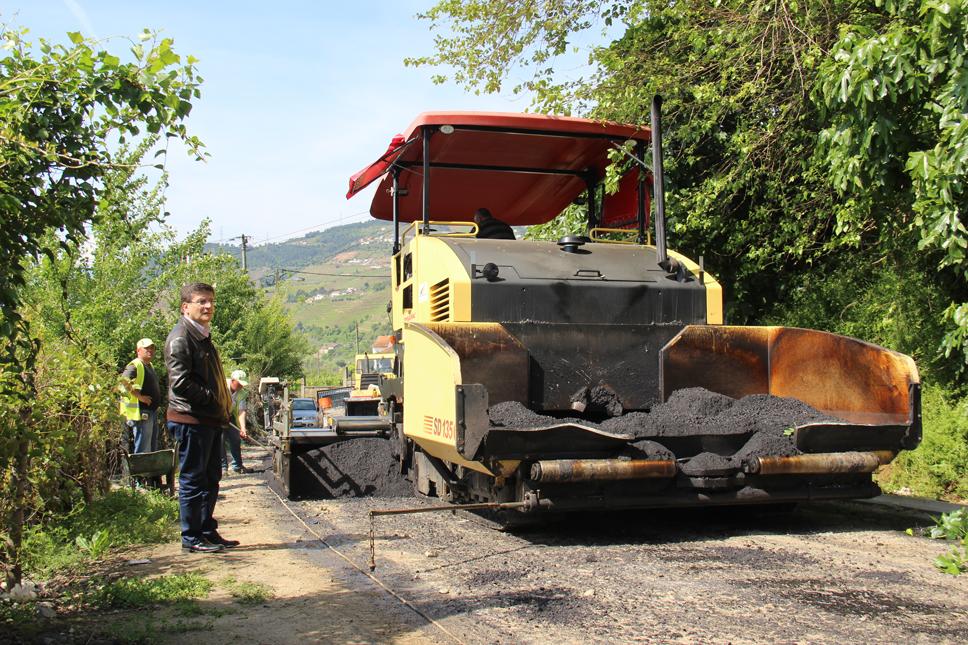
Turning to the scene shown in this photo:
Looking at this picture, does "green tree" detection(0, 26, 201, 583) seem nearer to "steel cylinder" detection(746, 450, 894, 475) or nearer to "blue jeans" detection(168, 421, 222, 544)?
"blue jeans" detection(168, 421, 222, 544)

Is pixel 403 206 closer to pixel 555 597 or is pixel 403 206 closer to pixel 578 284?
pixel 578 284

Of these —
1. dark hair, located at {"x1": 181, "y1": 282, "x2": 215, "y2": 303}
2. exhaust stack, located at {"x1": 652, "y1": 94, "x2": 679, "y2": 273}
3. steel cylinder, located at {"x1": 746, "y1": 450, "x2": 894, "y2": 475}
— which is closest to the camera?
steel cylinder, located at {"x1": 746, "y1": 450, "x2": 894, "y2": 475}

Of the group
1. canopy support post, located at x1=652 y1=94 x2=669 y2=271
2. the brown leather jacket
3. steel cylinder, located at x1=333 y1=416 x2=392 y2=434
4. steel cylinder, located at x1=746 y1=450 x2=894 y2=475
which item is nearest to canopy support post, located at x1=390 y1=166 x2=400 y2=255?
steel cylinder, located at x1=333 y1=416 x2=392 y2=434

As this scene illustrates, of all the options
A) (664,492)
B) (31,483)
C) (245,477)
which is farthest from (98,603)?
(245,477)

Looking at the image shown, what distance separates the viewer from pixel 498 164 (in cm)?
866

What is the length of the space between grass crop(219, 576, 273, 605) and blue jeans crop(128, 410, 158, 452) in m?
4.65

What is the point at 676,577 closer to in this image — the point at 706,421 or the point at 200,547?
the point at 706,421

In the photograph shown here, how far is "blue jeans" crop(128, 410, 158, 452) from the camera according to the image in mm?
9164

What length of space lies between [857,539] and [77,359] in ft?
17.6

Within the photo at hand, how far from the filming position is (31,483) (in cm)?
525

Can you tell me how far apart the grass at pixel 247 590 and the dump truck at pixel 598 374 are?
1.34 m

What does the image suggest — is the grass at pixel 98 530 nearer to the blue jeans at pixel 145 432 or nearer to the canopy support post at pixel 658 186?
the blue jeans at pixel 145 432

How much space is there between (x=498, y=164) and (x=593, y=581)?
4.98 m

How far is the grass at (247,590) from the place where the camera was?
4473 mm
